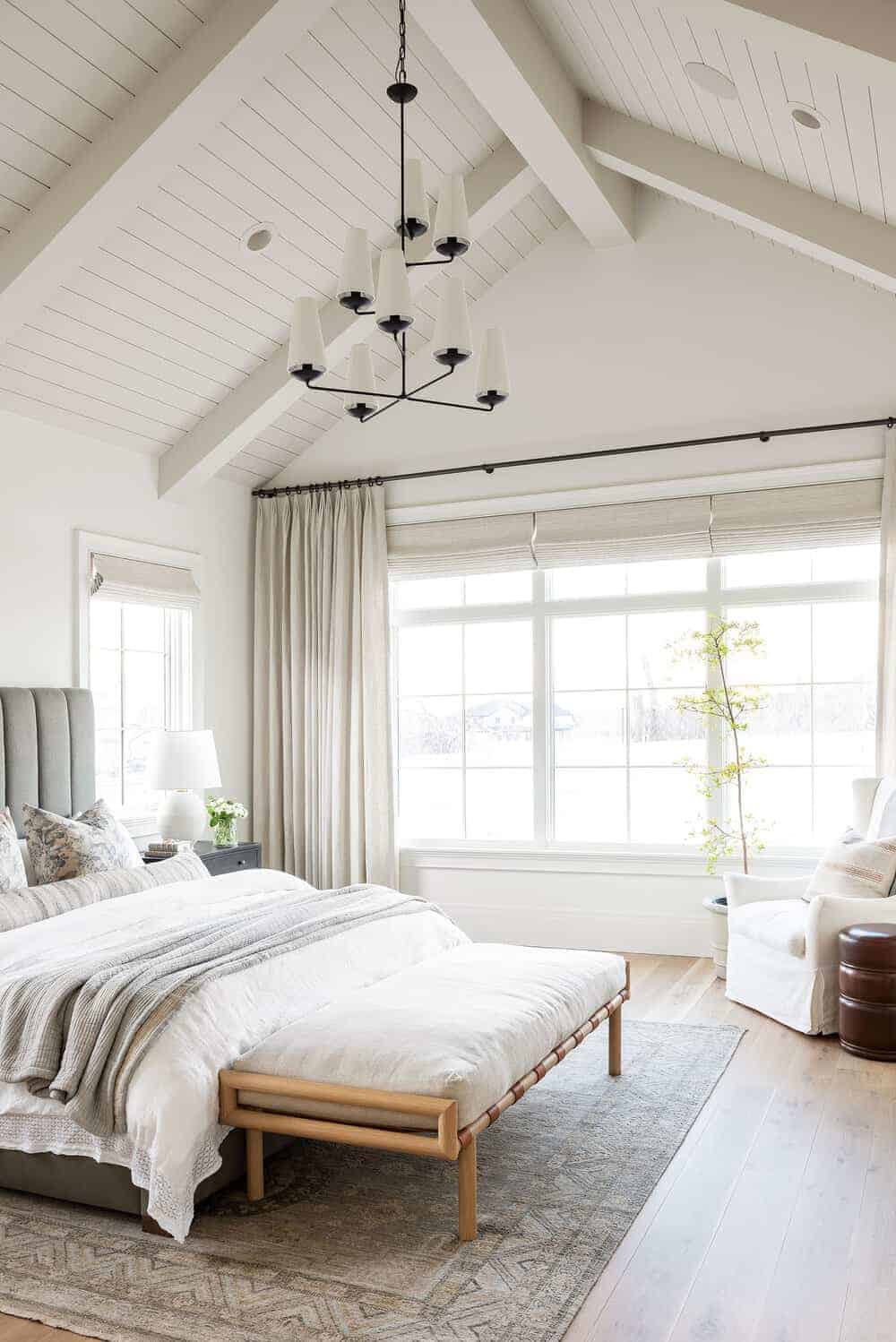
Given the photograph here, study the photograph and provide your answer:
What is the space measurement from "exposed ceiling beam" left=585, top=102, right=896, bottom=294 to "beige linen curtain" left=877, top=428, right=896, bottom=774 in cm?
91

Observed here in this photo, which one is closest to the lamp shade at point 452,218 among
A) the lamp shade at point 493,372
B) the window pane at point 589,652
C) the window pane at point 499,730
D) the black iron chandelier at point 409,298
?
the black iron chandelier at point 409,298

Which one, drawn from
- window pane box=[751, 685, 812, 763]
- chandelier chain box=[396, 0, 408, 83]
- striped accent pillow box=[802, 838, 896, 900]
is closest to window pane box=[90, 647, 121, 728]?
chandelier chain box=[396, 0, 408, 83]

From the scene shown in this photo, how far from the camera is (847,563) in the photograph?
557cm

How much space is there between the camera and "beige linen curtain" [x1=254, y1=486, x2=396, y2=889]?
6.30 m

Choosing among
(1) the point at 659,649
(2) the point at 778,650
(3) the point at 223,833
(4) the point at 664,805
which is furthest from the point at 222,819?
(2) the point at 778,650

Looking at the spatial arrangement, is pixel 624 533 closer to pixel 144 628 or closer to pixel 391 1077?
pixel 144 628

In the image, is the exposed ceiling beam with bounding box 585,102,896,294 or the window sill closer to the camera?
the exposed ceiling beam with bounding box 585,102,896,294

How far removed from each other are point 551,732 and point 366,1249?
378cm

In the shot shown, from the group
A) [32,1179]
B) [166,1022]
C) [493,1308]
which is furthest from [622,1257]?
[32,1179]

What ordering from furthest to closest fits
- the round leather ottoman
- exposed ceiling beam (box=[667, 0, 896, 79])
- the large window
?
the large window, the round leather ottoman, exposed ceiling beam (box=[667, 0, 896, 79])

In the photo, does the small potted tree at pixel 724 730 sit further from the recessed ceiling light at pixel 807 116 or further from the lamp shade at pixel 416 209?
the lamp shade at pixel 416 209

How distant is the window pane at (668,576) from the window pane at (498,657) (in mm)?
655

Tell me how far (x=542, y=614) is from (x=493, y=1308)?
4.22 m

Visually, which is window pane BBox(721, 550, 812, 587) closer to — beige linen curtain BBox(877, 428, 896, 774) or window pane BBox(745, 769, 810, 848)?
beige linen curtain BBox(877, 428, 896, 774)
